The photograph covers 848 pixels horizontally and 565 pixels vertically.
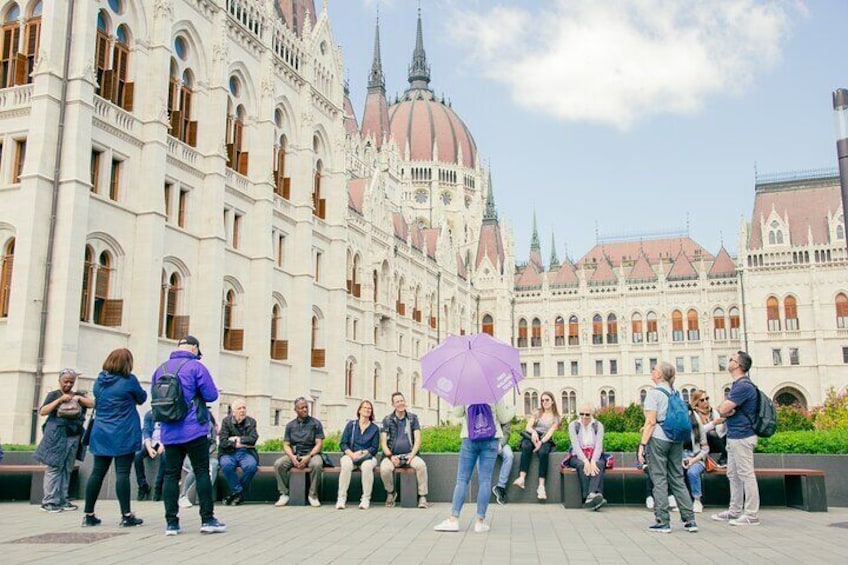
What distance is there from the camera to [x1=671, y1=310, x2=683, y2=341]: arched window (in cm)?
6812

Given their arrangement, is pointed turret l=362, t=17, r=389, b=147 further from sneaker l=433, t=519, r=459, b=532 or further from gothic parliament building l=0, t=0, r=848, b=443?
sneaker l=433, t=519, r=459, b=532

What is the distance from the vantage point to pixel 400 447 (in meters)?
14.1

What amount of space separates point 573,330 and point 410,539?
209 ft

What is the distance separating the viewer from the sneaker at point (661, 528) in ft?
35.0

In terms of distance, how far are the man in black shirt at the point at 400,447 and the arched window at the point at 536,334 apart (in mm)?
59416

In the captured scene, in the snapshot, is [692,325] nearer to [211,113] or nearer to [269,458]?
[211,113]

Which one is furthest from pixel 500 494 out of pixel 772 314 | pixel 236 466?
pixel 772 314

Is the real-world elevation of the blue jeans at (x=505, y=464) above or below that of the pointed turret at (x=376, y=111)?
below

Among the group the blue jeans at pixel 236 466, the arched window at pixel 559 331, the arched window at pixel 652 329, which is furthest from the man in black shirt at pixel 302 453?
the arched window at pixel 559 331

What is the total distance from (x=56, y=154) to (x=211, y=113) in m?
8.48

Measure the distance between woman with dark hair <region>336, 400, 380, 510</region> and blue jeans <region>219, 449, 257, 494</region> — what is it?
1.61 meters

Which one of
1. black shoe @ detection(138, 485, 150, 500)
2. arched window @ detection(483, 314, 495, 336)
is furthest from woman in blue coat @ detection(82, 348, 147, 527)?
arched window @ detection(483, 314, 495, 336)

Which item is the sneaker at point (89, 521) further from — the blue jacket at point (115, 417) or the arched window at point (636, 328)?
the arched window at point (636, 328)

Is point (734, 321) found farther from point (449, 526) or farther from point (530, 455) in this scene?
point (449, 526)
